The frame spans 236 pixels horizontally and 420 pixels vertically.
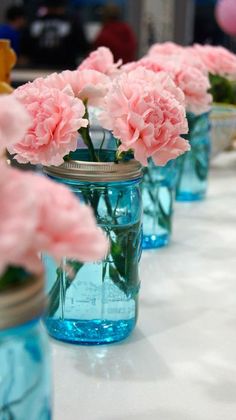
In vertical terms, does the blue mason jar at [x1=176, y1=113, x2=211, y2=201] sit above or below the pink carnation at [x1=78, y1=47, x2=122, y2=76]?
below

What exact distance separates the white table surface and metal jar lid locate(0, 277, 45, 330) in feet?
0.82

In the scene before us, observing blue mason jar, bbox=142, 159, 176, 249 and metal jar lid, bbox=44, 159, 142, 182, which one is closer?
metal jar lid, bbox=44, 159, 142, 182

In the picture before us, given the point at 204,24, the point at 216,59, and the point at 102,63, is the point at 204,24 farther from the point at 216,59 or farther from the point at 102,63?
the point at 102,63

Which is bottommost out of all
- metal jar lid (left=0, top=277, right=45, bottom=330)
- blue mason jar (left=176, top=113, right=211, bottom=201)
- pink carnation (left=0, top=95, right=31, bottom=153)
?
blue mason jar (left=176, top=113, right=211, bottom=201)

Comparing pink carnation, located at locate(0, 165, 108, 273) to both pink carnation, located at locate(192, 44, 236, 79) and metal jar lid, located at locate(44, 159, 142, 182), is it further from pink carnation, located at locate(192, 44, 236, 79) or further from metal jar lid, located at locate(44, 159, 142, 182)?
pink carnation, located at locate(192, 44, 236, 79)

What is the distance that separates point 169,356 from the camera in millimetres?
888

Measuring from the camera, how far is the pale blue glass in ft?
1.82

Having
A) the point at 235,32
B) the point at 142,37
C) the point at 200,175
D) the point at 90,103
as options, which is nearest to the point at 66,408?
the point at 90,103

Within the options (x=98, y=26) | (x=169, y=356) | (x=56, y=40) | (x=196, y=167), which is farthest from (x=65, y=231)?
(x=98, y=26)

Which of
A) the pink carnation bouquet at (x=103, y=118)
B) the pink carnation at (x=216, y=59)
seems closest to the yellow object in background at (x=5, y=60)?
the pink carnation at (x=216, y=59)

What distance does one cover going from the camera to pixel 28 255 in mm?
497

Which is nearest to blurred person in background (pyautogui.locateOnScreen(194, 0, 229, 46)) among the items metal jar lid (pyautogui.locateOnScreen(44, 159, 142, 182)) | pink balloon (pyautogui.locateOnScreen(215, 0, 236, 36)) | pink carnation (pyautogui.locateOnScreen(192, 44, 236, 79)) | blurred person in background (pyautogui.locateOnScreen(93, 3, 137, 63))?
blurred person in background (pyautogui.locateOnScreen(93, 3, 137, 63))

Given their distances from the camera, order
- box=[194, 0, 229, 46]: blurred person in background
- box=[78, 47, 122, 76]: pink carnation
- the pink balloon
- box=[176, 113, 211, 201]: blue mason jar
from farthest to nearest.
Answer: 1. box=[194, 0, 229, 46]: blurred person in background
2. the pink balloon
3. box=[176, 113, 211, 201]: blue mason jar
4. box=[78, 47, 122, 76]: pink carnation

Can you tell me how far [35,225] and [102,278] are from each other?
1.46 ft
